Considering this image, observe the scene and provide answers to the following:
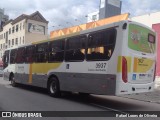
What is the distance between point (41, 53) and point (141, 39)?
6848 millimetres

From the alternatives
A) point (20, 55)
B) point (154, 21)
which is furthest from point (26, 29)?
point (20, 55)

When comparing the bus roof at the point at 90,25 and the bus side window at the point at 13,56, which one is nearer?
the bus side window at the point at 13,56

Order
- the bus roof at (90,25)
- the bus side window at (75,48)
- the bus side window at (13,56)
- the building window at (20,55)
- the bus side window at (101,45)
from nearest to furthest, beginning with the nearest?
the bus side window at (101,45), the bus side window at (75,48), the building window at (20,55), the bus side window at (13,56), the bus roof at (90,25)

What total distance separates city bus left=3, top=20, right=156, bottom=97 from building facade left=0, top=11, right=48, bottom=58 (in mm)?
46517

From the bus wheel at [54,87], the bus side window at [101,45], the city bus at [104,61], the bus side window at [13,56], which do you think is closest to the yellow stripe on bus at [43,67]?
the city bus at [104,61]

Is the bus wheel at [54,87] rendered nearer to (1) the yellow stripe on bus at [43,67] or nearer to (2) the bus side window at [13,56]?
(1) the yellow stripe on bus at [43,67]

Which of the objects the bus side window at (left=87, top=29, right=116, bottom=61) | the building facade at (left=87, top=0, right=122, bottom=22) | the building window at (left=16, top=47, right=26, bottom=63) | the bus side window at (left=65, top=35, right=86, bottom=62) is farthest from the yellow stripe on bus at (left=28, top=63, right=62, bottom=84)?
the building facade at (left=87, top=0, right=122, bottom=22)

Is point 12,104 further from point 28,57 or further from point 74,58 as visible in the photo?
point 28,57

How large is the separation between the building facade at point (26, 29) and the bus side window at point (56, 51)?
45481mm

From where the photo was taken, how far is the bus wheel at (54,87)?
1463 cm

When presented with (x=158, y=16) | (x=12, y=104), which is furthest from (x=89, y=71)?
(x=158, y=16)

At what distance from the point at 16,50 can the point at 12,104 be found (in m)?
9.70

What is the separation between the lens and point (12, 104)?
11812 mm

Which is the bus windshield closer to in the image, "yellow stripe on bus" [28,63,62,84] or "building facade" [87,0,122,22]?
"yellow stripe on bus" [28,63,62,84]
